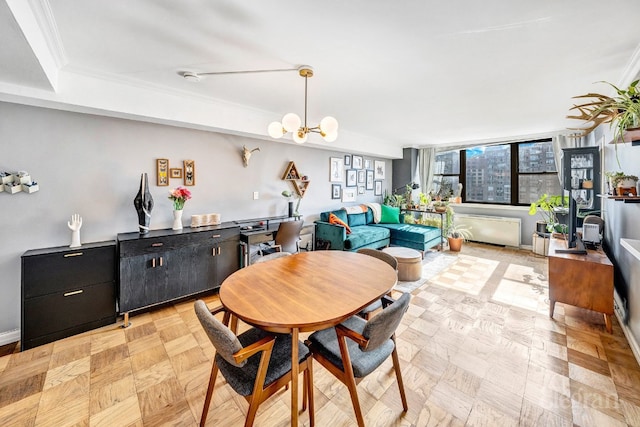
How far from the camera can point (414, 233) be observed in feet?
15.4

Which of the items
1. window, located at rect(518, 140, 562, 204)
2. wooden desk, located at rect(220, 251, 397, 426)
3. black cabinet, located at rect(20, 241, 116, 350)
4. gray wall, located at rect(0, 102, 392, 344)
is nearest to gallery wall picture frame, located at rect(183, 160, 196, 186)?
gray wall, located at rect(0, 102, 392, 344)

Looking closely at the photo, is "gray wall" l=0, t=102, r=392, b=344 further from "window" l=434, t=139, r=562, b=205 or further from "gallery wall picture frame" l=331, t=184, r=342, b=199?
"window" l=434, t=139, r=562, b=205

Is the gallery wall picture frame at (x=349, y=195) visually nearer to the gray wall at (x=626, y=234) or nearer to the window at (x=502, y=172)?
the window at (x=502, y=172)

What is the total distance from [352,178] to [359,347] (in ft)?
15.0

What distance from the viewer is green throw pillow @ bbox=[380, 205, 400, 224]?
557 centimetres

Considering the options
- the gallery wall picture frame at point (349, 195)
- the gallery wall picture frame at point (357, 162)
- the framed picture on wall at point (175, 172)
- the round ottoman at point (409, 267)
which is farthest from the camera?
the gallery wall picture frame at point (357, 162)

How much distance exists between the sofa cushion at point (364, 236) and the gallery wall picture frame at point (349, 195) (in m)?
0.73

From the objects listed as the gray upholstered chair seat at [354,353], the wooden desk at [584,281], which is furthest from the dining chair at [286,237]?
the wooden desk at [584,281]

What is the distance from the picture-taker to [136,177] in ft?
9.61

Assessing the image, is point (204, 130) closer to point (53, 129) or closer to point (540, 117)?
point (53, 129)

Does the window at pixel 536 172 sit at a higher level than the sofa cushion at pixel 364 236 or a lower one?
higher

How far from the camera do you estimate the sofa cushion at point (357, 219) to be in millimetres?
5082

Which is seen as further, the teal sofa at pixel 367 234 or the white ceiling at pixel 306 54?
the teal sofa at pixel 367 234

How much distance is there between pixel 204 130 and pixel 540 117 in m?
4.83
